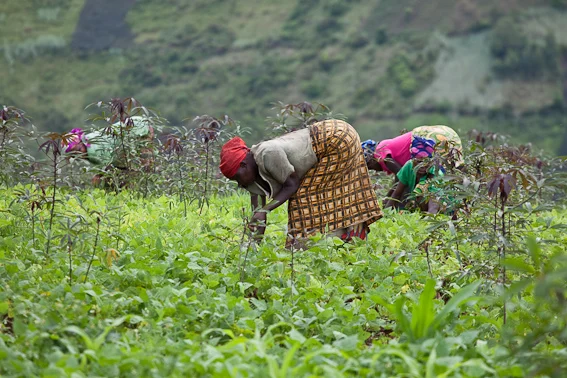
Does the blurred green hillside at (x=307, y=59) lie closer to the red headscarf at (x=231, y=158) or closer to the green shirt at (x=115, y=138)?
the green shirt at (x=115, y=138)

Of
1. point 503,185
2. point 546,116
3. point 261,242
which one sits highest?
point 503,185

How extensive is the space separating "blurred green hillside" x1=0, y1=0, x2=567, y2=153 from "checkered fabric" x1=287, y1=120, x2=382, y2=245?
41376 mm

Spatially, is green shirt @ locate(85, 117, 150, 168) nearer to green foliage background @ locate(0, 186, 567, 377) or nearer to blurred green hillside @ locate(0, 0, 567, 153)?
green foliage background @ locate(0, 186, 567, 377)

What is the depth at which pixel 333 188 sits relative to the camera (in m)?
5.78

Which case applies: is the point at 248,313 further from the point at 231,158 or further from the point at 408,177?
the point at 408,177

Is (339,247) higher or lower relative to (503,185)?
lower

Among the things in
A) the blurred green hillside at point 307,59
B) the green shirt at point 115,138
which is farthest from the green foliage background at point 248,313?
the blurred green hillside at point 307,59

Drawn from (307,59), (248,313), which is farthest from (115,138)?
(307,59)

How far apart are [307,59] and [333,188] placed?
53.4 meters

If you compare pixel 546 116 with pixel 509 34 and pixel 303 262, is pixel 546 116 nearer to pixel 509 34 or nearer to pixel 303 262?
pixel 509 34

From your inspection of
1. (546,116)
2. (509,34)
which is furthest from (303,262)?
(509,34)

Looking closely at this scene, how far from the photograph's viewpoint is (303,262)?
4.98m

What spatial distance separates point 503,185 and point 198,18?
195ft

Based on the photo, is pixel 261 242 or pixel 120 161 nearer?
pixel 261 242
